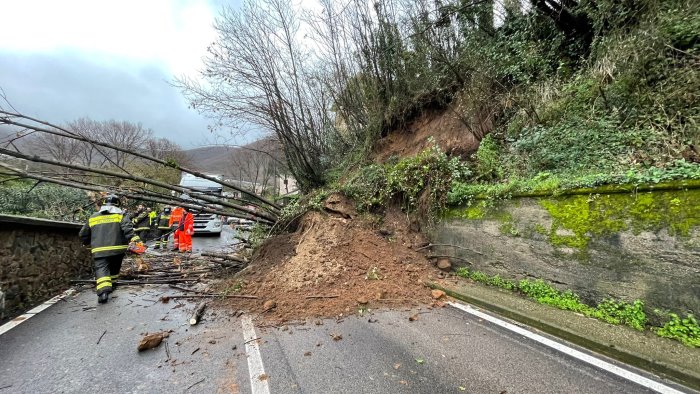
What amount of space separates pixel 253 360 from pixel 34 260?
5022 mm

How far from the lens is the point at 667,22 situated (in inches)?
195

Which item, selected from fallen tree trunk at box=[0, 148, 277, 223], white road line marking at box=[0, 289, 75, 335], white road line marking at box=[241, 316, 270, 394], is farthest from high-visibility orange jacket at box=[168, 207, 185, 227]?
white road line marking at box=[241, 316, 270, 394]

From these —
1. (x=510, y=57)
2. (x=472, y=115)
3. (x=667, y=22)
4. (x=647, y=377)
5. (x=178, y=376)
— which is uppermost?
(x=510, y=57)

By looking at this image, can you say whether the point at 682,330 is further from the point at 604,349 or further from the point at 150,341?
the point at 150,341

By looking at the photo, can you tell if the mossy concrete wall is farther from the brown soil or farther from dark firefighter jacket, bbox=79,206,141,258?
dark firefighter jacket, bbox=79,206,141,258

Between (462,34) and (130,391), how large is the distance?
10326 millimetres

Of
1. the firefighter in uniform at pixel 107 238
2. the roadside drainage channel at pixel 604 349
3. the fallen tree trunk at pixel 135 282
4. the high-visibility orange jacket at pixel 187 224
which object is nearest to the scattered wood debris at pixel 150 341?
the firefighter in uniform at pixel 107 238

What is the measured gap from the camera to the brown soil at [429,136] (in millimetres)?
7922

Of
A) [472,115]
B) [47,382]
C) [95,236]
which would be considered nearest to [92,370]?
[47,382]

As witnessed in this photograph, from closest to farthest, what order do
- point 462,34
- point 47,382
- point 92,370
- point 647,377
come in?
point 647,377, point 47,382, point 92,370, point 462,34

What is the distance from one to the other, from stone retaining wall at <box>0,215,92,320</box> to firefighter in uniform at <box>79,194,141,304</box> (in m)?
0.58

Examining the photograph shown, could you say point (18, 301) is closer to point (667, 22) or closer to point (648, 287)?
point (648, 287)

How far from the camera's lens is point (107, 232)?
19.6 feet

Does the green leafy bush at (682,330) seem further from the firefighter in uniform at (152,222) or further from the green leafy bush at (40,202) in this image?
the green leafy bush at (40,202)
